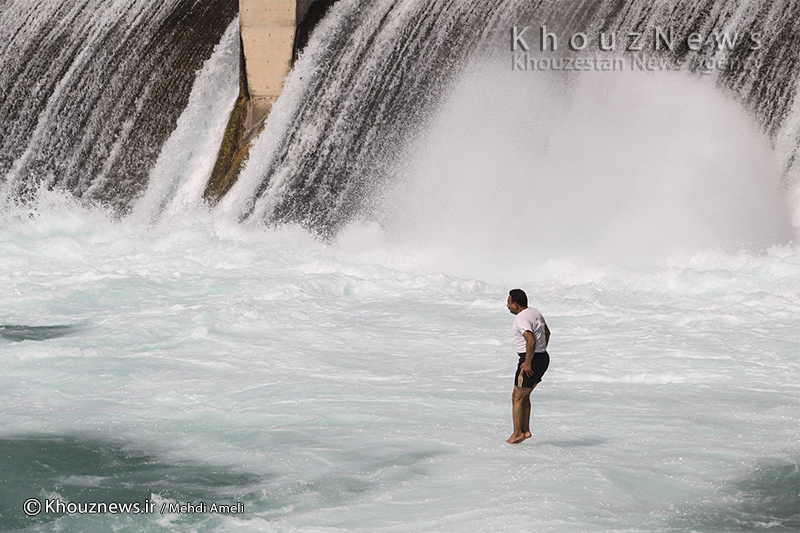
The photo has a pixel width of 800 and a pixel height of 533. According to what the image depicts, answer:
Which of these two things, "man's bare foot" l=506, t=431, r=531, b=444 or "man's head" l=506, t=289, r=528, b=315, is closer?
"man's head" l=506, t=289, r=528, b=315

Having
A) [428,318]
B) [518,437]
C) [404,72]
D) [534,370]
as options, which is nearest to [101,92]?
[404,72]

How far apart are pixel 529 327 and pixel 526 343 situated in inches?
3.4

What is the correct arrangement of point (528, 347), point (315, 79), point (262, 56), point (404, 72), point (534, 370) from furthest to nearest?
point (262, 56) < point (315, 79) < point (404, 72) < point (534, 370) < point (528, 347)

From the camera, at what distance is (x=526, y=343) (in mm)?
5141

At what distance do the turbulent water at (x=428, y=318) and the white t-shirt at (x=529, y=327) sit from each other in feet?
2.16

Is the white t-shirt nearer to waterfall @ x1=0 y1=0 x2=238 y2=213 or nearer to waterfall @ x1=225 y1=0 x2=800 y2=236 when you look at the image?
waterfall @ x1=225 y1=0 x2=800 y2=236

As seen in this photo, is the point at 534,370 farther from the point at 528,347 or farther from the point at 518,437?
the point at 518,437

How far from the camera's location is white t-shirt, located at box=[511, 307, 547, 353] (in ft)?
16.9

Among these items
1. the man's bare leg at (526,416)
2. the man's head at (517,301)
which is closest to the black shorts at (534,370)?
the man's bare leg at (526,416)

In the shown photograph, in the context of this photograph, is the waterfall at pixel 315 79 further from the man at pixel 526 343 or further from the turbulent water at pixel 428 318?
the man at pixel 526 343

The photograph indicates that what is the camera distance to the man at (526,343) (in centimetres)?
513

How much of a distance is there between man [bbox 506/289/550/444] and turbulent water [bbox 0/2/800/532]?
42cm

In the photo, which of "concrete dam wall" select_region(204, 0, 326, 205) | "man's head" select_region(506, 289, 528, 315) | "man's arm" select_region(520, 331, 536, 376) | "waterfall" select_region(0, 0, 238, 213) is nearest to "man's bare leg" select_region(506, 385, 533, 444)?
"man's arm" select_region(520, 331, 536, 376)

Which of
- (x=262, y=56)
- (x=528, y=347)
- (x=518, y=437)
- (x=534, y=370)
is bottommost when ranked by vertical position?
(x=518, y=437)
